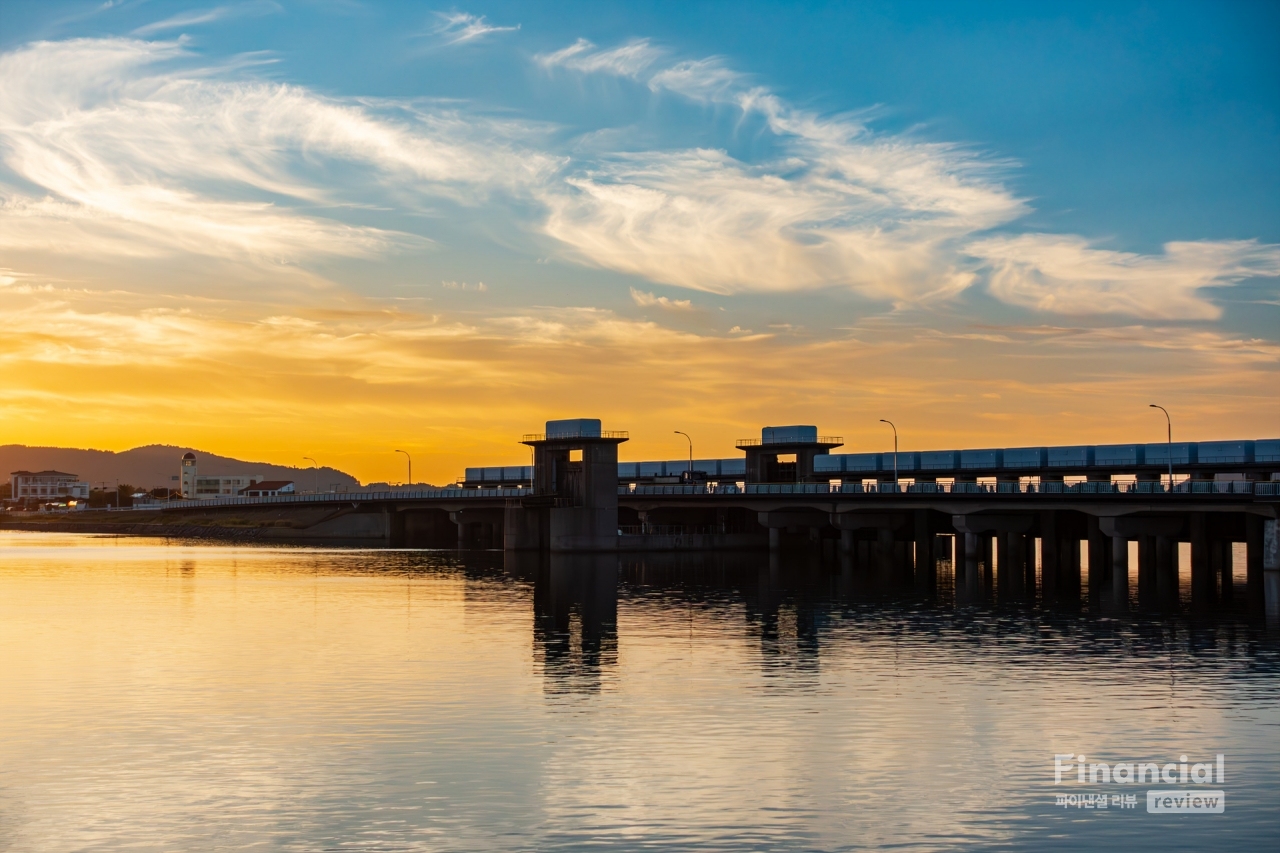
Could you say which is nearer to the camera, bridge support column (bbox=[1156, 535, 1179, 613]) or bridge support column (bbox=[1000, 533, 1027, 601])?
bridge support column (bbox=[1156, 535, 1179, 613])

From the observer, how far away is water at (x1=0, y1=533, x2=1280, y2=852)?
2653 centimetres

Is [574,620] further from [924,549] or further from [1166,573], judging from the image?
[924,549]

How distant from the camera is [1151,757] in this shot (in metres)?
32.9

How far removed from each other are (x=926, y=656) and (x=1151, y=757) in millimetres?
20692

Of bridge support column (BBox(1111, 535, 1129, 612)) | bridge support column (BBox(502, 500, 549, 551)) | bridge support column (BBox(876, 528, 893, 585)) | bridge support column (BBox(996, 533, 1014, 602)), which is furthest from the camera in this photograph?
bridge support column (BBox(502, 500, 549, 551))

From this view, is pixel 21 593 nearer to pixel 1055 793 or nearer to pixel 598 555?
pixel 598 555

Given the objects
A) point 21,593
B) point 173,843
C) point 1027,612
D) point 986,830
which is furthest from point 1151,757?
point 21,593

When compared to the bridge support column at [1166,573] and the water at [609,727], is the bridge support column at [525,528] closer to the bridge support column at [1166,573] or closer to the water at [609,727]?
the bridge support column at [1166,573]

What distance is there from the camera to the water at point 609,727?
26.5m

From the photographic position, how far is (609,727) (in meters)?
37.1

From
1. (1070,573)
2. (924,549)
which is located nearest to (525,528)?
(924,549)

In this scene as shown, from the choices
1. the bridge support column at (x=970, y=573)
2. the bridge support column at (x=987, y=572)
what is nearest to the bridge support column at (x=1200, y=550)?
the bridge support column at (x=987, y=572)

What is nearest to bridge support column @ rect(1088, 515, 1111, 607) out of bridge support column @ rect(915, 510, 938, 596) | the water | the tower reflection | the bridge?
the bridge

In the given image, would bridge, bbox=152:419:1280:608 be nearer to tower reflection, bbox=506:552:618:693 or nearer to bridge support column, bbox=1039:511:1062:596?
bridge support column, bbox=1039:511:1062:596
